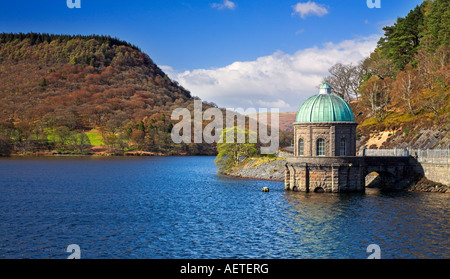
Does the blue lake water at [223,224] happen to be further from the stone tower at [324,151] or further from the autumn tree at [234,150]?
the autumn tree at [234,150]

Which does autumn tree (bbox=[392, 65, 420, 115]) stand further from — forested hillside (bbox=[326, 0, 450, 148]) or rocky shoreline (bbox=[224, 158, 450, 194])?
rocky shoreline (bbox=[224, 158, 450, 194])

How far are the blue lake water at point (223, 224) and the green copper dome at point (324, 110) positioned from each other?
35.1ft

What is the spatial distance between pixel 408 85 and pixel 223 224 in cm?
6842

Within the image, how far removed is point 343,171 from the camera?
185 feet

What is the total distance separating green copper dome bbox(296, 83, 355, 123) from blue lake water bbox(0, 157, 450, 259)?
10.7 meters

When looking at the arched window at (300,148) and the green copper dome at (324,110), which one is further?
the arched window at (300,148)

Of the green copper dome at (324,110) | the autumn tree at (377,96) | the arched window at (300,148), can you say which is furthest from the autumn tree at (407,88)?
the arched window at (300,148)

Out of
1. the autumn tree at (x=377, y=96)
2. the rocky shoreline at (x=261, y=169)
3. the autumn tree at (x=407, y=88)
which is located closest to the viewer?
the rocky shoreline at (x=261, y=169)

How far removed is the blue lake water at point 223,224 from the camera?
3120 cm

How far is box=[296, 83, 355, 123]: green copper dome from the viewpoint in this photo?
58.0m

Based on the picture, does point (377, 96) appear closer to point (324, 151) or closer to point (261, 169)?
point (261, 169)
